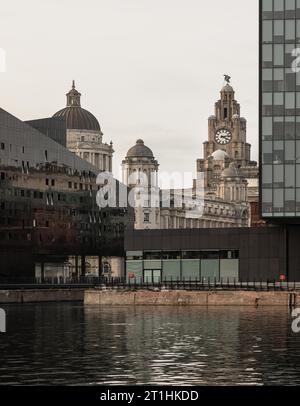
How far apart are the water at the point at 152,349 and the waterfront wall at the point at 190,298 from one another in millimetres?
8305

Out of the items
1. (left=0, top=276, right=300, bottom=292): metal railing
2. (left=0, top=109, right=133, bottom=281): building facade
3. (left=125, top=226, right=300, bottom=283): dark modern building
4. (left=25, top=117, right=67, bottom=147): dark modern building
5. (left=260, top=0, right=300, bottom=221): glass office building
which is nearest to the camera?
(left=0, top=276, right=300, bottom=292): metal railing

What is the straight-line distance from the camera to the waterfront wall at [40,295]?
139 m

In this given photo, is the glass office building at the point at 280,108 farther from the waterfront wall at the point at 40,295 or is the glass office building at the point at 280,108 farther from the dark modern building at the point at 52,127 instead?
the dark modern building at the point at 52,127

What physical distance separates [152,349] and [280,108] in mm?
60236

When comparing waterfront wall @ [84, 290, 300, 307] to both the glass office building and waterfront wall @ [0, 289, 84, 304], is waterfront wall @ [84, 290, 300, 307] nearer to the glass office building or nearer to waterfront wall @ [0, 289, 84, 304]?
the glass office building

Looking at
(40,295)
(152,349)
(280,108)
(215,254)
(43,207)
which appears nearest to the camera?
(152,349)

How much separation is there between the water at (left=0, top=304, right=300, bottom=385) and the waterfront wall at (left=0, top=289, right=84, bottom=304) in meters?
36.9

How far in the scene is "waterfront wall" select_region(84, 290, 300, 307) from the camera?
112 meters

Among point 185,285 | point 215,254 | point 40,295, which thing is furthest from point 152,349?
point 40,295

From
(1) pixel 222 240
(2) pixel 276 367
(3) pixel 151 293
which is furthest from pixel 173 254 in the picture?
(2) pixel 276 367

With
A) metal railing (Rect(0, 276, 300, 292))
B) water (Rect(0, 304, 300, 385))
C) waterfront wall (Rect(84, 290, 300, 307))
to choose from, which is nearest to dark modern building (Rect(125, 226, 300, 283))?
metal railing (Rect(0, 276, 300, 292))

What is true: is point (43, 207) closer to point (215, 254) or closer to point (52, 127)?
point (52, 127)

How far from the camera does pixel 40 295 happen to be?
144250 millimetres
